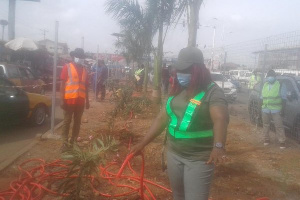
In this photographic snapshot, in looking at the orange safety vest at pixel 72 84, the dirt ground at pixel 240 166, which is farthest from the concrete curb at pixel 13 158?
the orange safety vest at pixel 72 84

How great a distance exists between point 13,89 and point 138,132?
3.24 metres

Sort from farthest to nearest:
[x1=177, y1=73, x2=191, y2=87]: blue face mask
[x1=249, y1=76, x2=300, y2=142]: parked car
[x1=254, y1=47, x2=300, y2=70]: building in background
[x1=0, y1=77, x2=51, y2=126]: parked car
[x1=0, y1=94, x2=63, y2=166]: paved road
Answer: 1. [x1=254, y1=47, x2=300, y2=70]: building in background
2. [x1=249, y1=76, x2=300, y2=142]: parked car
3. [x1=0, y1=77, x2=51, y2=126]: parked car
4. [x1=0, y1=94, x2=63, y2=166]: paved road
5. [x1=177, y1=73, x2=191, y2=87]: blue face mask

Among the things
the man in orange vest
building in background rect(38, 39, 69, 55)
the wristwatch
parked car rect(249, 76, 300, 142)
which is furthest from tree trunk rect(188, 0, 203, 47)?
building in background rect(38, 39, 69, 55)

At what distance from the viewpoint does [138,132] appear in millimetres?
7965

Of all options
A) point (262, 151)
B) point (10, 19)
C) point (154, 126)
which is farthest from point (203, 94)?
point (10, 19)

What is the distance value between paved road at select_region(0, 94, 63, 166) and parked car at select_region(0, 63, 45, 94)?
412cm

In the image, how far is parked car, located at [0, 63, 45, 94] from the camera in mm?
12320

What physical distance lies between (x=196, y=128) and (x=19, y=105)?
6252mm

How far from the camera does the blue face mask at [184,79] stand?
103 inches

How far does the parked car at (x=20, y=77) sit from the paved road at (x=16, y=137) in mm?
4116

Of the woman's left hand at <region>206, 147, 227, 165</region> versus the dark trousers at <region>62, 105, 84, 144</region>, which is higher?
the woman's left hand at <region>206, 147, 227, 165</region>

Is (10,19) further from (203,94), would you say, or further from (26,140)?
(203,94)

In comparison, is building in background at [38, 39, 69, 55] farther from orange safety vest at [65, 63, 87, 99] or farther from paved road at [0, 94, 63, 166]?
orange safety vest at [65, 63, 87, 99]

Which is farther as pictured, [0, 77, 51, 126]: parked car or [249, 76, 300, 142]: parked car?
[249, 76, 300, 142]: parked car
